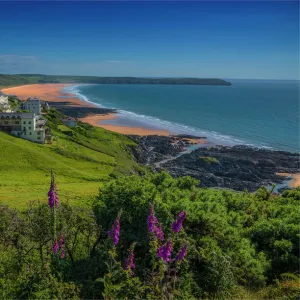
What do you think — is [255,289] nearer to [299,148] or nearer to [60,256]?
[60,256]

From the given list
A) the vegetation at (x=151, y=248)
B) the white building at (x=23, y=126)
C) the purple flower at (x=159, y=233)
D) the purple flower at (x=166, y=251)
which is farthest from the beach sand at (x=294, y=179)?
the purple flower at (x=166, y=251)

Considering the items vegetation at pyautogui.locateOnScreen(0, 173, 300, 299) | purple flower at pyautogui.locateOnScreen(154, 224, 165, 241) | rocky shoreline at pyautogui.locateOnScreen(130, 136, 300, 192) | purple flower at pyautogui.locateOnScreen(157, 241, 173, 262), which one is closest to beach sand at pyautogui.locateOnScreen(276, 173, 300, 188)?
rocky shoreline at pyautogui.locateOnScreen(130, 136, 300, 192)

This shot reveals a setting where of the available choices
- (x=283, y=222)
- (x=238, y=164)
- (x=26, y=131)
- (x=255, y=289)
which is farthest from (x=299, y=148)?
(x=255, y=289)

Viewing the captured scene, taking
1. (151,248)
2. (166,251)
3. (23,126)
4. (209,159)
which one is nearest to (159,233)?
(151,248)

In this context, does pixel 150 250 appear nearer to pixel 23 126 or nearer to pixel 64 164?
pixel 64 164

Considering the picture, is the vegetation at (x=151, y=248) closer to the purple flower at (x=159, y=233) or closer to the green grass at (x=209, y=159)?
the purple flower at (x=159, y=233)
